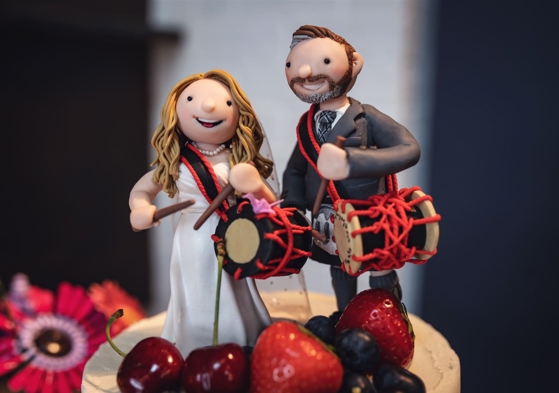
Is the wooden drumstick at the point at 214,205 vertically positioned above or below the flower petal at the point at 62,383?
above

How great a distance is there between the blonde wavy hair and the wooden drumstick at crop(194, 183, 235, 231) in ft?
0.31

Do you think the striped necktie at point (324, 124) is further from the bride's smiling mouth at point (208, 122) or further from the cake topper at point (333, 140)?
the bride's smiling mouth at point (208, 122)

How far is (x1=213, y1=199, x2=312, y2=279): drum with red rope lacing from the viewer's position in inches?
34.0

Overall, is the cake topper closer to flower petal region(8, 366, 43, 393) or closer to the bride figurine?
the bride figurine

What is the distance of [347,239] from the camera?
864 millimetres

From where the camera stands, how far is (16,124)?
1.64 meters

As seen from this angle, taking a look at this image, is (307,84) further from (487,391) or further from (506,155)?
(487,391)

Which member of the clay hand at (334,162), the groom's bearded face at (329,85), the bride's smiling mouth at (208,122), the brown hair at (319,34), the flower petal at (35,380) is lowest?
the flower petal at (35,380)

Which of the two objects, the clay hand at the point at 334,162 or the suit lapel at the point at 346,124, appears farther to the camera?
the suit lapel at the point at 346,124

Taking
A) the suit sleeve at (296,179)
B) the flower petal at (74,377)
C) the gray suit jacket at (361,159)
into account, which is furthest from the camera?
the flower petal at (74,377)

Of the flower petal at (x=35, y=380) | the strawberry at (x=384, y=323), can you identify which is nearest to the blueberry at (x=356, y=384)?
the strawberry at (x=384, y=323)

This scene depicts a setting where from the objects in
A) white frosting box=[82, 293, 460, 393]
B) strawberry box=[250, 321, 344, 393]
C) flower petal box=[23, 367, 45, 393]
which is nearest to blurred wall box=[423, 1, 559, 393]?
white frosting box=[82, 293, 460, 393]

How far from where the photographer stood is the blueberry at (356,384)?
0.76 m

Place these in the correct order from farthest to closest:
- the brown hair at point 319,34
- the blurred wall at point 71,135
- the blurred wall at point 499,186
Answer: the blurred wall at point 71,135 → the blurred wall at point 499,186 → the brown hair at point 319,34
